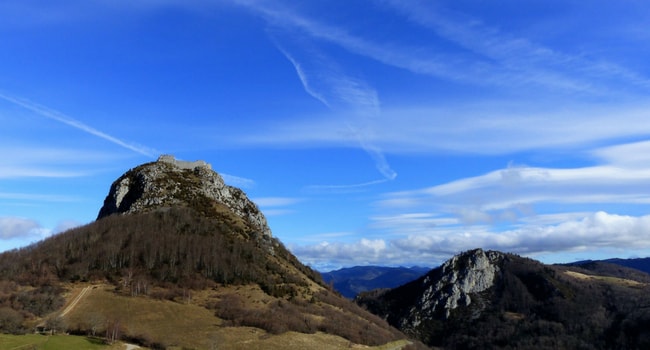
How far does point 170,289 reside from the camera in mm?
138375

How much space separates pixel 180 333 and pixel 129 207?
3850 inches

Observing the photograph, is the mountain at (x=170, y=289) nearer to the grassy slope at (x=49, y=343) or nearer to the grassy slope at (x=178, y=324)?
the grassy slope at (x=178, y=324)

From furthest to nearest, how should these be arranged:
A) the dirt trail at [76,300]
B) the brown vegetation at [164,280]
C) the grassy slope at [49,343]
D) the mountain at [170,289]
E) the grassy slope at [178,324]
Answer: the dirt trail at [76,300] → the brown vegetation at [164,280] → the mountain at [170,289] → the grassy slope at [178,324] → the grassy slope at [49,343]

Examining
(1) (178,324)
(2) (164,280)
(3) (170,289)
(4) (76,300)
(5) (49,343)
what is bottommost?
(5) (49,343)

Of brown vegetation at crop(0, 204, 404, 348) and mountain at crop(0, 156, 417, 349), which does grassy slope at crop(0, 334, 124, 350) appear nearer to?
mountain at crop(0, 156, 417, 349)

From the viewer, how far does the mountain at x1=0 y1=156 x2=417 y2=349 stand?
111688 mm

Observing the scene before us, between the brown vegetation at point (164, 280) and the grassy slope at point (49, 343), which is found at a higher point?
the brown vegetation at point (164, 280)

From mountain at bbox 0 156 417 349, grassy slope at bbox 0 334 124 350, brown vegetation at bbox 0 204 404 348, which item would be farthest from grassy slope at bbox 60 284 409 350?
grassy slope at bbox 0 334 124 350

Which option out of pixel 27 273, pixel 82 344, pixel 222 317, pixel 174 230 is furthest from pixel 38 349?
pixel 174 230

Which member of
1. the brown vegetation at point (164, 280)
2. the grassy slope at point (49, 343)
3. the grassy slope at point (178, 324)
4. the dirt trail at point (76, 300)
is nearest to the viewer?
the grassy slope at point (49, 343)

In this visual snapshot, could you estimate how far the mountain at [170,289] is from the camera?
112 m

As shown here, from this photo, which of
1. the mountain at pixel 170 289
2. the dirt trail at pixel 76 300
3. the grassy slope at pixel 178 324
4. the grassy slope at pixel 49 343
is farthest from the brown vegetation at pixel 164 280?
the grassy slope at pixel 49 343

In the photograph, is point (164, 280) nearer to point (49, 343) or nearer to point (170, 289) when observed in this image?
point (170, 289)

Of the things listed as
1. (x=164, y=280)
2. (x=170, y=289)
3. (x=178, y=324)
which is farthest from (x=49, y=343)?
(x=164, y=280)
